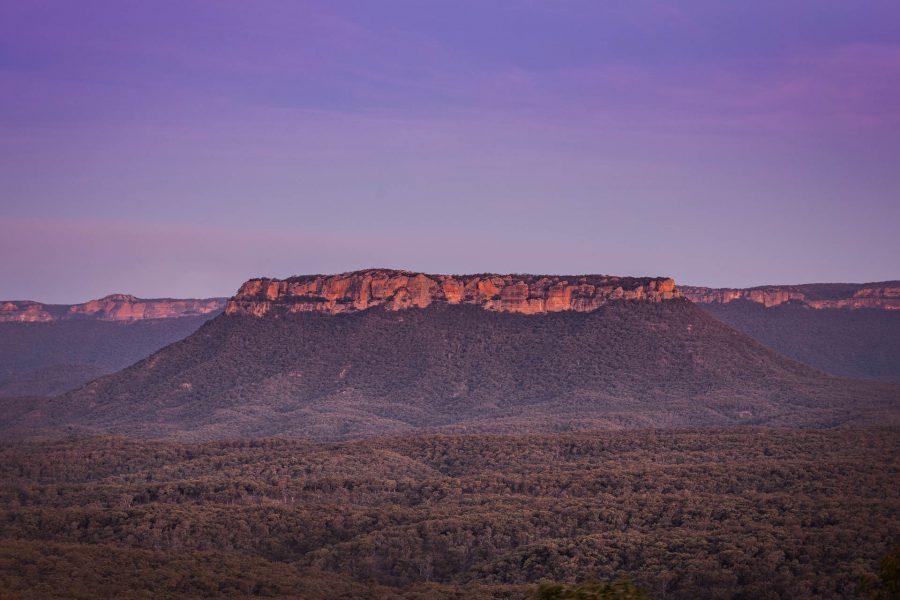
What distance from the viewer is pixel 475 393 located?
190 meters

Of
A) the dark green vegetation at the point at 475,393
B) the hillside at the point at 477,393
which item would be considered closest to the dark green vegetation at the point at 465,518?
the dark green vegetation at the point at 475,393

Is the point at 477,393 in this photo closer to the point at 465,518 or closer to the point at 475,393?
the point at 475,393

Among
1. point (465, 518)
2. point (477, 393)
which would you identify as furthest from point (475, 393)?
point (465, 518)

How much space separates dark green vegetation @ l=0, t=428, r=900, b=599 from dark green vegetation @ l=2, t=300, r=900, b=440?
3906cm

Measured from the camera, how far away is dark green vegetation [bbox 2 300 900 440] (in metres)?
A: 163

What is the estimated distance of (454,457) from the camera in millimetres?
119750

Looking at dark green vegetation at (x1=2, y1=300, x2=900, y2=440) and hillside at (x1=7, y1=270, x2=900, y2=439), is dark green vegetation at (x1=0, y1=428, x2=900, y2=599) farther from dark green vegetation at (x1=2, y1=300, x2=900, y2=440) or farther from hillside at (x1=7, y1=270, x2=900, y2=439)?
hillside at (x1=7, y1=270, x2=900, y2=439)

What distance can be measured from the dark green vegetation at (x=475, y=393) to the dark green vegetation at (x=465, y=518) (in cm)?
3906

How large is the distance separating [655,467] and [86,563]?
5186 cm

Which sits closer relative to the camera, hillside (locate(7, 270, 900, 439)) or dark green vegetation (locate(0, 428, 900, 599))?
dark green vegetation (locate(0, 428, 900, 599))

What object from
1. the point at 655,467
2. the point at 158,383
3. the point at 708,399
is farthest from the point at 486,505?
the point at 158,383

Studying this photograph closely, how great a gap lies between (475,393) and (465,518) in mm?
107045

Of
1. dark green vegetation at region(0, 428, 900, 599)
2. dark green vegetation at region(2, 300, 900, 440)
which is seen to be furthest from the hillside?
dark green vegetation at region(0, 428, 900, 599)

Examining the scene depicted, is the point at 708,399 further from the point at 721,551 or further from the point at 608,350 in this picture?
the point at 721,551
